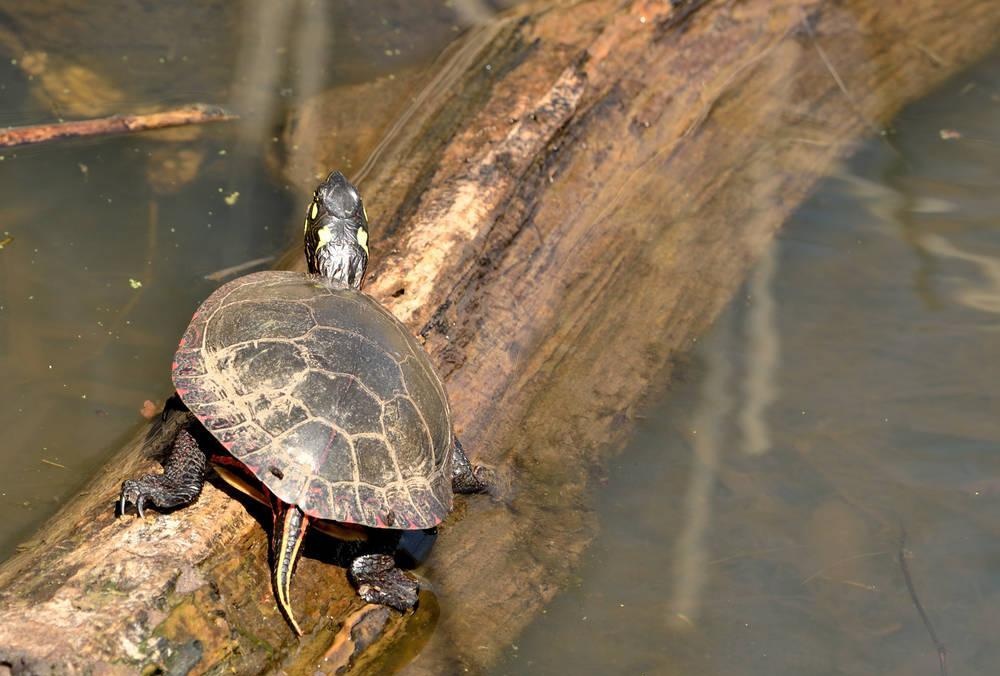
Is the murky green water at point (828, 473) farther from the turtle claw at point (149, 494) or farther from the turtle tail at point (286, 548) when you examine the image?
the turtle claw at point (149, 494)

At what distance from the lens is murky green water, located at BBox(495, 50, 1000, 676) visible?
3188mm

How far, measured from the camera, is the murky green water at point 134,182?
11.9 ft

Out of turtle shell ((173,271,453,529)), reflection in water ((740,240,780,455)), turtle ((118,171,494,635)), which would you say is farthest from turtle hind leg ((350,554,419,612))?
reflection in water ((740,240,780,455))

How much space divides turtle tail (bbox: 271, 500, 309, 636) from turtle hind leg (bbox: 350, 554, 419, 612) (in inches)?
11.1

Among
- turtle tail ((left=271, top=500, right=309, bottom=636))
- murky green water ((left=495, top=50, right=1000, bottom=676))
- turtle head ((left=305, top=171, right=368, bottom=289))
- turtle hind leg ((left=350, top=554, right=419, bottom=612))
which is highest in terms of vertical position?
turtle head ((left=305, top=171, right=368, bottom=289))

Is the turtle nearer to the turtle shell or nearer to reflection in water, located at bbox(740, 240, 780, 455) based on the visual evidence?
the turtle shell

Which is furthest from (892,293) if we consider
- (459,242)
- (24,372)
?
(24,372)

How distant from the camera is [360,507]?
9.04 feet

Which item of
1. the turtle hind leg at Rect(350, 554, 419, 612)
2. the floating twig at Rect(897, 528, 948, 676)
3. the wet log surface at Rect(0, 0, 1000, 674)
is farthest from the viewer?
the floating twig at Rect(897, 528, 948, 676)

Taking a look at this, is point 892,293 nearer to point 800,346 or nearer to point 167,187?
point 800,346

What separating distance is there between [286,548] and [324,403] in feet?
1.37

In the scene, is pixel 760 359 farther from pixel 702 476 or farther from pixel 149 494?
pixel 149 494

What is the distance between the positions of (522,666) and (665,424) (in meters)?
1.19

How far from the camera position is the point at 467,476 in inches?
131
